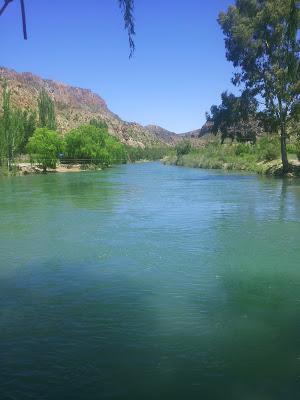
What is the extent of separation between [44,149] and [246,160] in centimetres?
3142

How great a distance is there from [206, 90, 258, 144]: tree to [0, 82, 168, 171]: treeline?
3110 cm

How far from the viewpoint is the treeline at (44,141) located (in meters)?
66.8

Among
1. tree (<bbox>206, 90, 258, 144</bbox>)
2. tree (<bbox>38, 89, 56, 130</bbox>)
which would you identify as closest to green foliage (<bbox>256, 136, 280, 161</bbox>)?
tree (<bbox>206, 90, 258, 144</bbox>)

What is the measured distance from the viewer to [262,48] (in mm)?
39344

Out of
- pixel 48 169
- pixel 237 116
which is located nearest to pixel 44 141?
pixel 48 169

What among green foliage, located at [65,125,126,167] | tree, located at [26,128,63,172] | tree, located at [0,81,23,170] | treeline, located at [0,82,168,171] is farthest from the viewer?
green foliage, located at [65,125,126,167]

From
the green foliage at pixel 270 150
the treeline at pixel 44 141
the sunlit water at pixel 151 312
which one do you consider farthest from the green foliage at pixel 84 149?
the sunlit water at pixel 151 312

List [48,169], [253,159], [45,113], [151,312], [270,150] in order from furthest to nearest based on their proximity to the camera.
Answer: [45,113] < [48,169] < [253,159] < [270,150] < [151,312]

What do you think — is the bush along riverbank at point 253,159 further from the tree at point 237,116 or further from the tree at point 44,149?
the tree at point 44,149

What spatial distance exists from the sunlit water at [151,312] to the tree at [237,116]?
27.2 meters

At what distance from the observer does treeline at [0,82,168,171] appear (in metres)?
66.8

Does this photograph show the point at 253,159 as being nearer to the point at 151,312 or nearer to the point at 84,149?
the point at 84,149

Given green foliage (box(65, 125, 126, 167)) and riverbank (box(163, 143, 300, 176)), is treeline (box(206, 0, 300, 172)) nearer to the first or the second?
riverbank (box(163, 143, 300, 176))

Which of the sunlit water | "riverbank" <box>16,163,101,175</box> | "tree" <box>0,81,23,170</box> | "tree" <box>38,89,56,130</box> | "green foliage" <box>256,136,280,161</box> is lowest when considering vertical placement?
"riverbank" <box>16,163,101,175</box>
